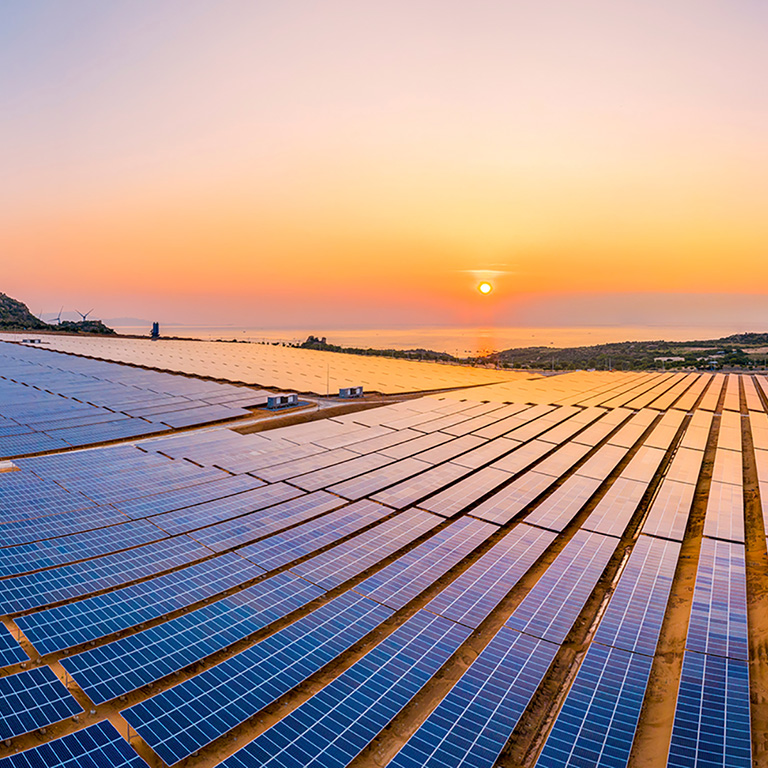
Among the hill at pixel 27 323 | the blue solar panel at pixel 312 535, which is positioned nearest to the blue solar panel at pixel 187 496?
the blue solar panel at pixel 312 535

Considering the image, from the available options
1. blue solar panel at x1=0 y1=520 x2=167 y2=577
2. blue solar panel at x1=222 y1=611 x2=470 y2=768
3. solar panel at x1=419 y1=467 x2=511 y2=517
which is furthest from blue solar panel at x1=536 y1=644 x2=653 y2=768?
blue solar panel at x1=0 y1=520 x2=167 y2=577

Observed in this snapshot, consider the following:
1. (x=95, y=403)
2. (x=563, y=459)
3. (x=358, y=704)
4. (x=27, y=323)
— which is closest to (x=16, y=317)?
(x=27, y=323)

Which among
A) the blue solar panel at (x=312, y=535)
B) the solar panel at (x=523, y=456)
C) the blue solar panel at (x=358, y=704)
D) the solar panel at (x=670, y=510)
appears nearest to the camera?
the blue solar panel at (x=358, y=704)

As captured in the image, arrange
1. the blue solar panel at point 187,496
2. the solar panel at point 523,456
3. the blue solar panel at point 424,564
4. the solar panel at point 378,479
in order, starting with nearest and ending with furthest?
the blue solar panel at point 424,564, the blue solar panel at point 187,496, the solar panel at point 378,479, the solar panel at point 523,456

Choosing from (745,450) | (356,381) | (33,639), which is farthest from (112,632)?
(356,381)

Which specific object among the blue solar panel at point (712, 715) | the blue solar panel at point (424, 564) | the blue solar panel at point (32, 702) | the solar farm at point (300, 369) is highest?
the solar farm at point (300, 369)

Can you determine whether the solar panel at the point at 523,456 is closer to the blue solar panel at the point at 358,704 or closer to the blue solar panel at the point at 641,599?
the blue solar panel at the point at 641,599
